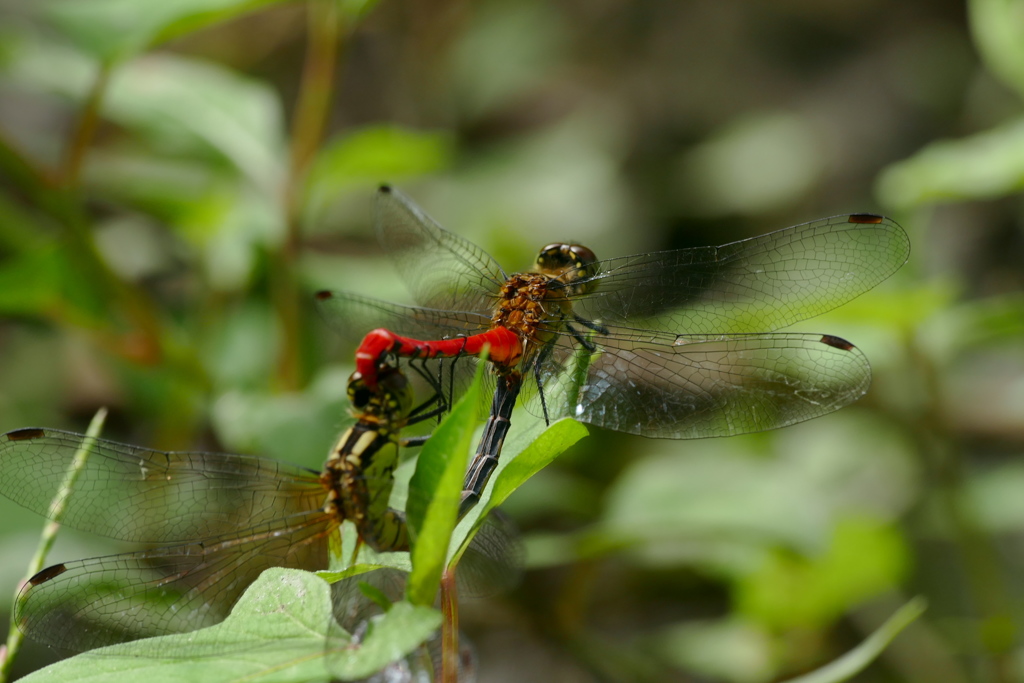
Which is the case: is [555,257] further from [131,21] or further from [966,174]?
[131,21]

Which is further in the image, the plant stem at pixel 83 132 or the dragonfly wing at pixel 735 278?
the plant stem at pixel 83 132

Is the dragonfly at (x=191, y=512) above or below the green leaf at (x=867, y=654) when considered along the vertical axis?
above

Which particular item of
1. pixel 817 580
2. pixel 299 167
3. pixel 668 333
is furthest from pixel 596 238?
pixel 668 333

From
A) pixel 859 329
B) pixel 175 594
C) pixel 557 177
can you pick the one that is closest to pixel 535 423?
pixel 175 594

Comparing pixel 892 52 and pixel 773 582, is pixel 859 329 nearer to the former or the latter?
pixel 773 582

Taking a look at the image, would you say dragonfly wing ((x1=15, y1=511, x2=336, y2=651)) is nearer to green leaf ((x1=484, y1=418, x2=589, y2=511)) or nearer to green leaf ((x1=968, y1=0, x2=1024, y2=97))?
green leaf ((x1=484, y1=418, x2=589, y2=511))

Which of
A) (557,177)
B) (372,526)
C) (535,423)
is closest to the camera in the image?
(535,423)

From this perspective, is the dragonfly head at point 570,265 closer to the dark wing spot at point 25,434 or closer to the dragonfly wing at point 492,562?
the dragonfly wing at point 492,562

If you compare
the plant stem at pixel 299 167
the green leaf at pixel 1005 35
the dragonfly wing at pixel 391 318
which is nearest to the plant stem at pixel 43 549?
the dragonfly wing at pixel 391 318
